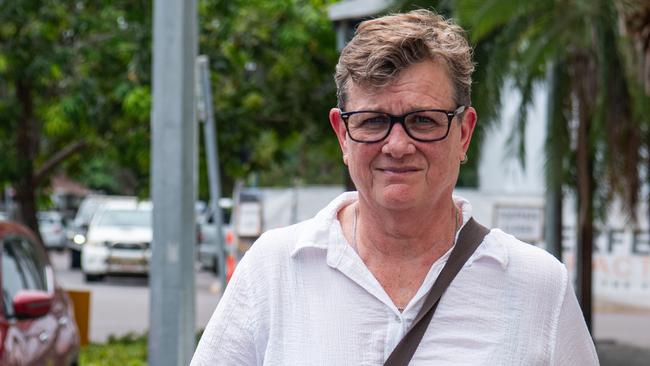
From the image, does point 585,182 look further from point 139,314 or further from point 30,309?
point 139,314

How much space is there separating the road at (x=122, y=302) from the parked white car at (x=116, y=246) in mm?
375

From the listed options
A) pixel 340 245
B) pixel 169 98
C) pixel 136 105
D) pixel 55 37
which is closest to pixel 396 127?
pixel 340 245

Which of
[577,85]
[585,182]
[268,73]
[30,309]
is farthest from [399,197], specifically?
[268,73]

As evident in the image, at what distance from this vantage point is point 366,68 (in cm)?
259

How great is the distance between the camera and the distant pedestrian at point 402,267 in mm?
2600

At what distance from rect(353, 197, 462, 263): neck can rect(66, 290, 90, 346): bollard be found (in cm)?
1123

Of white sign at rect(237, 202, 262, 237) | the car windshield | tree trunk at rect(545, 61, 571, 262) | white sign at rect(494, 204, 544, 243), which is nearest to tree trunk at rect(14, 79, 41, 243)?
white sign at rect(237, 202, 262, 237)

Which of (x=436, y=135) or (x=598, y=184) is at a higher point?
(x=436, y=135)

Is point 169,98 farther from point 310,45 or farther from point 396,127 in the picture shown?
point 310,45

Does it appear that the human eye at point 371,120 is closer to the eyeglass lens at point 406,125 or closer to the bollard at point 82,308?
the eyeglass lens at point 406,125

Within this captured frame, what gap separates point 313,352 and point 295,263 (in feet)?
0.66

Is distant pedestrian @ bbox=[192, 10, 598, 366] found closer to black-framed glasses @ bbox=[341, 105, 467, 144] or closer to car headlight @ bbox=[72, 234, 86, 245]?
black-framed glasses @ bbox=[341, 105, 467, 144]

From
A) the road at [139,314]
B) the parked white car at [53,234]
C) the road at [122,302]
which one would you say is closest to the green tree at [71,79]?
the road at [122,302]

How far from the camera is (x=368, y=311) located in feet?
8.61
